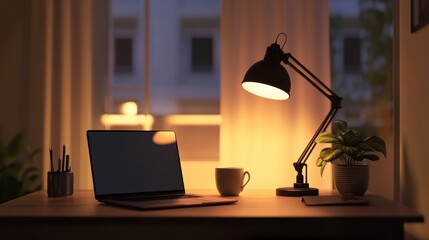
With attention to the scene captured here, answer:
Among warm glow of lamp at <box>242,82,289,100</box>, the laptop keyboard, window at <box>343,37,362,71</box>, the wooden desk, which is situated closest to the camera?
the wooden desk

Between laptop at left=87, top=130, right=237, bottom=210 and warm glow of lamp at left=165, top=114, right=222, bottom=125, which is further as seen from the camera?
warm glow of lamp at left=165, top=114, right=222, bottom=125

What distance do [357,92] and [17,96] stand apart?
3091 millimetres

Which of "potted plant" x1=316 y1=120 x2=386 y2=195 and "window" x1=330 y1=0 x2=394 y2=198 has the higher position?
"window" x1=330 y1=0 x2=394 y2=198

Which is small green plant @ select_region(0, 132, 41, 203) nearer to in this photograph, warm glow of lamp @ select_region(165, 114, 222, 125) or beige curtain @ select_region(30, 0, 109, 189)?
beige curtain @ select_region(30, 0, 109, 189)

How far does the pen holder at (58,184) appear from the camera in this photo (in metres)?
1.83

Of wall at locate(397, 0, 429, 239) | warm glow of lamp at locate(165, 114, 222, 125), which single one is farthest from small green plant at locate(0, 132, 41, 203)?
wall at locate(397, 0, 429, 239)

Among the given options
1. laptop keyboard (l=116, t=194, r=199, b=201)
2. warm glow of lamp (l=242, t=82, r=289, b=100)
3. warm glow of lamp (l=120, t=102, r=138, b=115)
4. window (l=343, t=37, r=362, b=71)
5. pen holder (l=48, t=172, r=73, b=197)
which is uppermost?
window (l=343, t=37, r=362, b=71)

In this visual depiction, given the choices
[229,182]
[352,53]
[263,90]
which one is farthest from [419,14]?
[352,53]

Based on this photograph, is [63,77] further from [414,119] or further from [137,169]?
[414,119]

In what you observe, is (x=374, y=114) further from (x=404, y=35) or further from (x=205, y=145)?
(x=404, y=35)

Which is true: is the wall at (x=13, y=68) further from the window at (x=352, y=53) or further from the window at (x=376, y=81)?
the window at (x=352, y=53)

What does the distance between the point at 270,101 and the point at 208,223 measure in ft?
4.09

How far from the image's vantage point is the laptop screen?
68.1 inches

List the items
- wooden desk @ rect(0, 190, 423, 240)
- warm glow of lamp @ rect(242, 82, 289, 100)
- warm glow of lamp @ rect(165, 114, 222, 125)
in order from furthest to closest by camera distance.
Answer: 1. warm glow of lamp @ rect(165, 114, 222, 125)
2. warm glow of lamp @ rect(242, 82, 289, 100)
3. wooden desk @ rect(0, 190, 423, 240)
